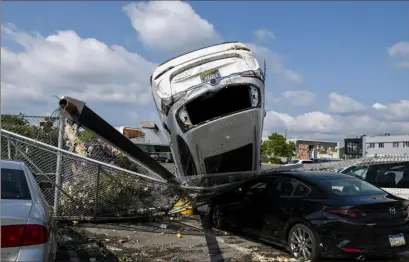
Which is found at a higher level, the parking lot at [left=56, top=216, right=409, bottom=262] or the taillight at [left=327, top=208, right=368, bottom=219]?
the taillight at [left=327, top=208, right=368, bottom=219]

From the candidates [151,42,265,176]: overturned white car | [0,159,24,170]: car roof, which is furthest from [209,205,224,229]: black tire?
[0,159,24,170]: car roof

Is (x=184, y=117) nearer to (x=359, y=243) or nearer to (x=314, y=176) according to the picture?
(x=314, y=176)

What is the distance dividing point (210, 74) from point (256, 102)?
3.96 feet

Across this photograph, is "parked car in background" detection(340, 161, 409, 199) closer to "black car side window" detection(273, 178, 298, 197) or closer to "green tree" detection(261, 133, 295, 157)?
"black car side window" detection(273, 178, 298, 197)

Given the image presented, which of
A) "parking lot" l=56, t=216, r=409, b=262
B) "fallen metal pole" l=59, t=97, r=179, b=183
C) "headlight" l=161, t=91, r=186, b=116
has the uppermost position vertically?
"headlight" l=161, t=91, r=186, b=116

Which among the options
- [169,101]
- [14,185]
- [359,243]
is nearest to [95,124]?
[14,185]

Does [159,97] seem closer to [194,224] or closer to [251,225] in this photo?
[194,224]

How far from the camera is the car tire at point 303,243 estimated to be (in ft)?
21.4

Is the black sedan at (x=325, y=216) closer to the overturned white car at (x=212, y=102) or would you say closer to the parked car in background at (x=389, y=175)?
the overturned white car at (x=212, y=102)

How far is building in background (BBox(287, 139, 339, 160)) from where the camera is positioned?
84.2m


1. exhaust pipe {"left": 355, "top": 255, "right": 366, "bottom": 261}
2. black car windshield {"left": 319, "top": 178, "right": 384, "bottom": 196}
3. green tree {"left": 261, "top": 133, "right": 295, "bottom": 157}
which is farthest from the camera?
green tree {"left": 261, "top": 133, "right": 295, "bottom": 157}

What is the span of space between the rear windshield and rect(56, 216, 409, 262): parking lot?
199cm

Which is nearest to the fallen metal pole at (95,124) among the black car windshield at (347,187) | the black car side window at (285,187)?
the black car side window at (285,187)

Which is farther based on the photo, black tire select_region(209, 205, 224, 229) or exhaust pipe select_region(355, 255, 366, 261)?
black tire select_region(209, 205, 224, 229)
